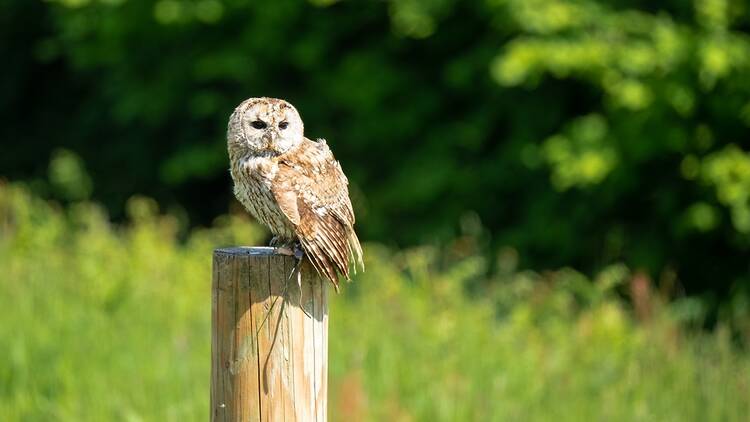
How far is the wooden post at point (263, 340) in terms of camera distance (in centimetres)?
300

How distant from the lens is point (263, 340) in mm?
2994

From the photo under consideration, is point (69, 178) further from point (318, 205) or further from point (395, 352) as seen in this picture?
point (318, 205)

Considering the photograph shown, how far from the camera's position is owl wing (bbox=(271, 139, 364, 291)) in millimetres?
3299

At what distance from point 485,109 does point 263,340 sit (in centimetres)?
594

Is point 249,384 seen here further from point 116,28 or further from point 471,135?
point 116,28

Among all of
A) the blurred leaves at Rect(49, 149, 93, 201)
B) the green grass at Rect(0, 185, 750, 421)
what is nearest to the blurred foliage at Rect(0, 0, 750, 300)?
the blurred leaves at Rect(49, 149, 93, 201)

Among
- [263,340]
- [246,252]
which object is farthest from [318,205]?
[263,340]

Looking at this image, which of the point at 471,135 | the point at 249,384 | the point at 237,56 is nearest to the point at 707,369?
the point at 249,384

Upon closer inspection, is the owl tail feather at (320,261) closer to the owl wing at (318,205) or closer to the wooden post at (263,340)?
the owl wing at (318,205)

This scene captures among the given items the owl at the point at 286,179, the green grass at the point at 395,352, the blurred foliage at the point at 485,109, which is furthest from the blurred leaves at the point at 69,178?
the owl at the point at 286,179

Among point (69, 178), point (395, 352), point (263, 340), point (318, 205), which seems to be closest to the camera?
point (263, 340)

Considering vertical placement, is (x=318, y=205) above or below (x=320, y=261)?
above

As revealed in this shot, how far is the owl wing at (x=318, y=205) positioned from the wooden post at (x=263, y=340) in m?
0.23

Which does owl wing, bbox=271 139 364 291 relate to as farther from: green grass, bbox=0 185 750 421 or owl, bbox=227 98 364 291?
green grass, bbox=0 185 750 421
